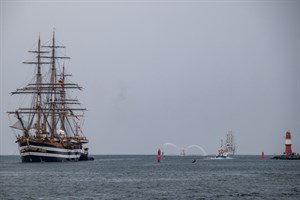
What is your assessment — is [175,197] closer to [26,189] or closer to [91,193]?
[91,193]

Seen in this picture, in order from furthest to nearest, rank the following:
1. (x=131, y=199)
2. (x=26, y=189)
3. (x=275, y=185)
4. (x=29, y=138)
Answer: (x=29, y=138), (x=275, y=185), (x=26, y=189), (x=131, y=199)

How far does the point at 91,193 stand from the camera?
7812 centimetres

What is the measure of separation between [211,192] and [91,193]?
1536 cm

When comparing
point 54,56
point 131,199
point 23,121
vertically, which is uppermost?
point 54,56

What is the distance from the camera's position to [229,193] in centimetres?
7919

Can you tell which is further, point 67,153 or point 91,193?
point 67,153

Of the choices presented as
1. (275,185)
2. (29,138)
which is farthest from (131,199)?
(29,138)

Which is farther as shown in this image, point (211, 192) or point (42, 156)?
point (42, 156)

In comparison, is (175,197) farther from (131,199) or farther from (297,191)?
(297,191)

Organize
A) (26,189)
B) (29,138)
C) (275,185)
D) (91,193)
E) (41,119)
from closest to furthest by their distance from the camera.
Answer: (91,193) < (26,189) < (275,185) < (29,138) < (41,119)

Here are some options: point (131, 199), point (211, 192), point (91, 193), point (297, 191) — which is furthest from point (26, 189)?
point (297, 191)

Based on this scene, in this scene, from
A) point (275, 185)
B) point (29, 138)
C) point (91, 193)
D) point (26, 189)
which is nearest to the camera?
point (91, 193)

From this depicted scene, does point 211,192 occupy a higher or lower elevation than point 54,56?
lower

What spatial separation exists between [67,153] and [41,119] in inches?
507
